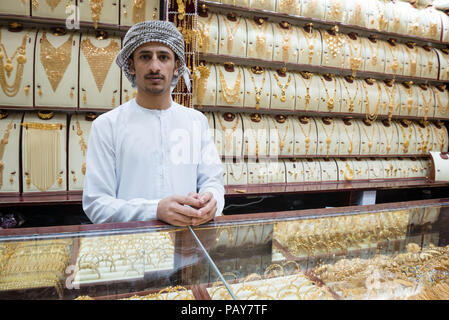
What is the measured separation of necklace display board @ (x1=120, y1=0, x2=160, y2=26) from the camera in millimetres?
2547

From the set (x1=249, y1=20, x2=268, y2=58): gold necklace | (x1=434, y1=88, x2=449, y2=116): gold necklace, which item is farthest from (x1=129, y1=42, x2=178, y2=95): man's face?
(x1=434, y1=88, x2=449, y2=116): gold necklace

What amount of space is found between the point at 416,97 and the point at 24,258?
13.7ft

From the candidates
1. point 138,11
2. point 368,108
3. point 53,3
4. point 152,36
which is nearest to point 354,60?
point 368,108

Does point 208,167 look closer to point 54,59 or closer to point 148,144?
point 148,144

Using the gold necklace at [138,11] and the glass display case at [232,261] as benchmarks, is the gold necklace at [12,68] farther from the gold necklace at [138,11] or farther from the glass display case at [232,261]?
the glass display case at [232,261]

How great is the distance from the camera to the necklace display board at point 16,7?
231cm

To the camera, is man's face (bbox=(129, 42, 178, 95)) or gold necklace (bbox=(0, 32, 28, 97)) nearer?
man's face (bbox=(129, 42, 178, 95))

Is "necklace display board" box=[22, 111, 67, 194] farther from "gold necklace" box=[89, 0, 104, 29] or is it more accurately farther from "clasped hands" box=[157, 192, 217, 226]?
"clasped hands" box=[157, 192, 217, 226]

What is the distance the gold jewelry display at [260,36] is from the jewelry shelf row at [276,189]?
1249 millimetres

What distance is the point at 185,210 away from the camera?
1.02 meters

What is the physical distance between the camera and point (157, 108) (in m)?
1.59

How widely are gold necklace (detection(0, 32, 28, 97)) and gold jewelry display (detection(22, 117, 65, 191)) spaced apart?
250mm
